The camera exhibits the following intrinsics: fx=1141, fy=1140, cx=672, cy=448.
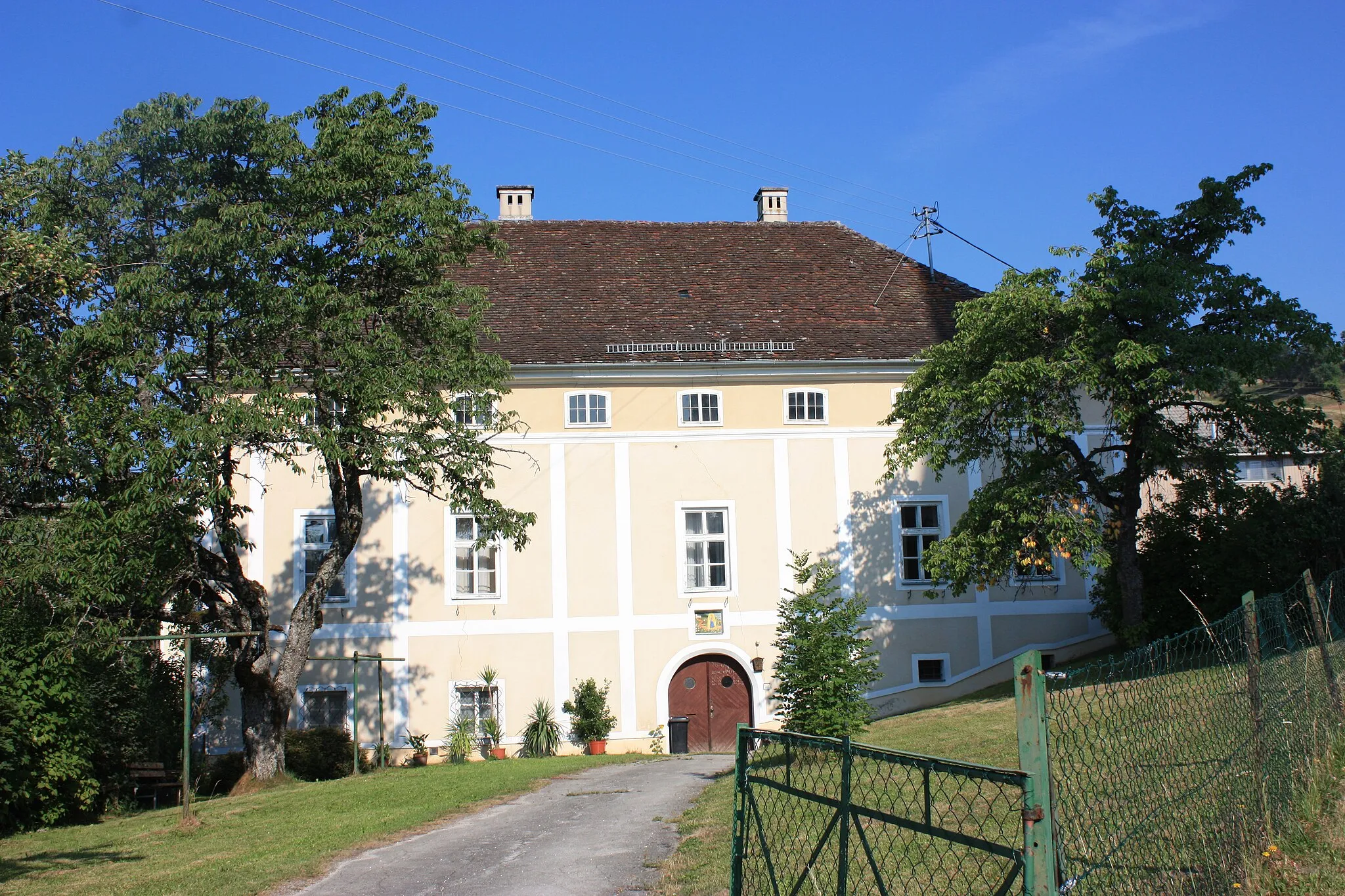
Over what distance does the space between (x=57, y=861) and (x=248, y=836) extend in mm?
2074

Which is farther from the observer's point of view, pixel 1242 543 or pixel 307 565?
pixel 307 565

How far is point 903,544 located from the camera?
26.3 metres

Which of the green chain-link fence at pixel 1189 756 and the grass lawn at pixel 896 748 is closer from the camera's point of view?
the green chain-link fence at pixel 1189 756

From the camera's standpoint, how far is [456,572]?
989 inches

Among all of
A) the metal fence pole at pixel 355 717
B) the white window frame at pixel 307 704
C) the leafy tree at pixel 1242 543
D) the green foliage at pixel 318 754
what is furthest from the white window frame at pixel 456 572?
the leafy tree at pixel 1242 543

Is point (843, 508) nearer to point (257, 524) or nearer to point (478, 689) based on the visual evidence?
point (478, 689)

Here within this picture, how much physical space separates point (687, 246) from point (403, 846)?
69.0ft

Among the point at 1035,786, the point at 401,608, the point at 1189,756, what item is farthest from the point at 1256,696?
the point at 401,608

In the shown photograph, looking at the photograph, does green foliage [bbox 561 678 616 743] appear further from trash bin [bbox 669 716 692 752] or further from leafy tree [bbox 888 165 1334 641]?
leafy tree [bbox 888 165 1334 641]

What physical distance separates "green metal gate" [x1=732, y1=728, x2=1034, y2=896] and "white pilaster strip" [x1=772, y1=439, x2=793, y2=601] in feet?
52.9

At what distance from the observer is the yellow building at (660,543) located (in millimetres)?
24781

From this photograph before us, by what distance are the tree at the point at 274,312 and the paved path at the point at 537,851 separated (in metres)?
6.71

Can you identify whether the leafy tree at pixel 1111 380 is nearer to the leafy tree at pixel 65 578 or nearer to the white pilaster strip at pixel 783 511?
the white pilaster strip at pixel 783 511

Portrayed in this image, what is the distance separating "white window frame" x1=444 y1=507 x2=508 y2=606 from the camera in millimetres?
24953
